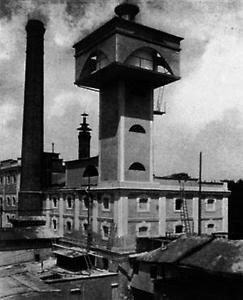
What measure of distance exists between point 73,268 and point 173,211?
913 cm

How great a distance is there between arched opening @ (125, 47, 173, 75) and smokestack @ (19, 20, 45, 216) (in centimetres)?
1374

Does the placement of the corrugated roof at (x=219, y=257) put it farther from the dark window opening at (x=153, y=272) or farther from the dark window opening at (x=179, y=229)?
the dark window opening at (x=179, y=229)

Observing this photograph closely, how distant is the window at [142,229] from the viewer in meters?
28.9

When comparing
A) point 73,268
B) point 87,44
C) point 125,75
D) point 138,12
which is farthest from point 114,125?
point 73,268

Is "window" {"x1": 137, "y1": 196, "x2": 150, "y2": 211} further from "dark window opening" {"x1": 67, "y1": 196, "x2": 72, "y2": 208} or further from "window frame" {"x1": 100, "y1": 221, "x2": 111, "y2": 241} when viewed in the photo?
"dark window opening" {"x1": 67, "y1": 196, "x2": 72, "y2": 208}

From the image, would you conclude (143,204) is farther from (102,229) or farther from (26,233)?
(26,233)

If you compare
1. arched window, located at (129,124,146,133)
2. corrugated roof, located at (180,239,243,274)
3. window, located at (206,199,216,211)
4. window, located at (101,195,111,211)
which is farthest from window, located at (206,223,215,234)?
corrugated roof, located at (180,239,243,274)

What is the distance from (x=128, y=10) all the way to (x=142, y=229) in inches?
681

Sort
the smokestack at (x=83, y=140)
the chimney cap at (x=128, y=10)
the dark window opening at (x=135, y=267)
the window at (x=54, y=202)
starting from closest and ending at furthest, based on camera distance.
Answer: the dark window opening at (x=135, y=267) < the chimney cap at (x=128, y=10) < the window at (x=54, y=202) < the smokestack at (x=83, y=140)

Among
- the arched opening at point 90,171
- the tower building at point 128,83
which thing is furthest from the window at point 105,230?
the arched opening at point 90,171

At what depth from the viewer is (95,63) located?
31984 millimetres

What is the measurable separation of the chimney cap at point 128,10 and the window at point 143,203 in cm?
1426

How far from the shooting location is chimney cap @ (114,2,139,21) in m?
30.0

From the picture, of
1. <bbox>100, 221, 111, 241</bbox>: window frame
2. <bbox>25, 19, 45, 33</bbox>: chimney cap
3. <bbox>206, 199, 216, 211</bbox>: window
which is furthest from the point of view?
<bbox>25, 19, 45, 33</bbox>: chimney cap
